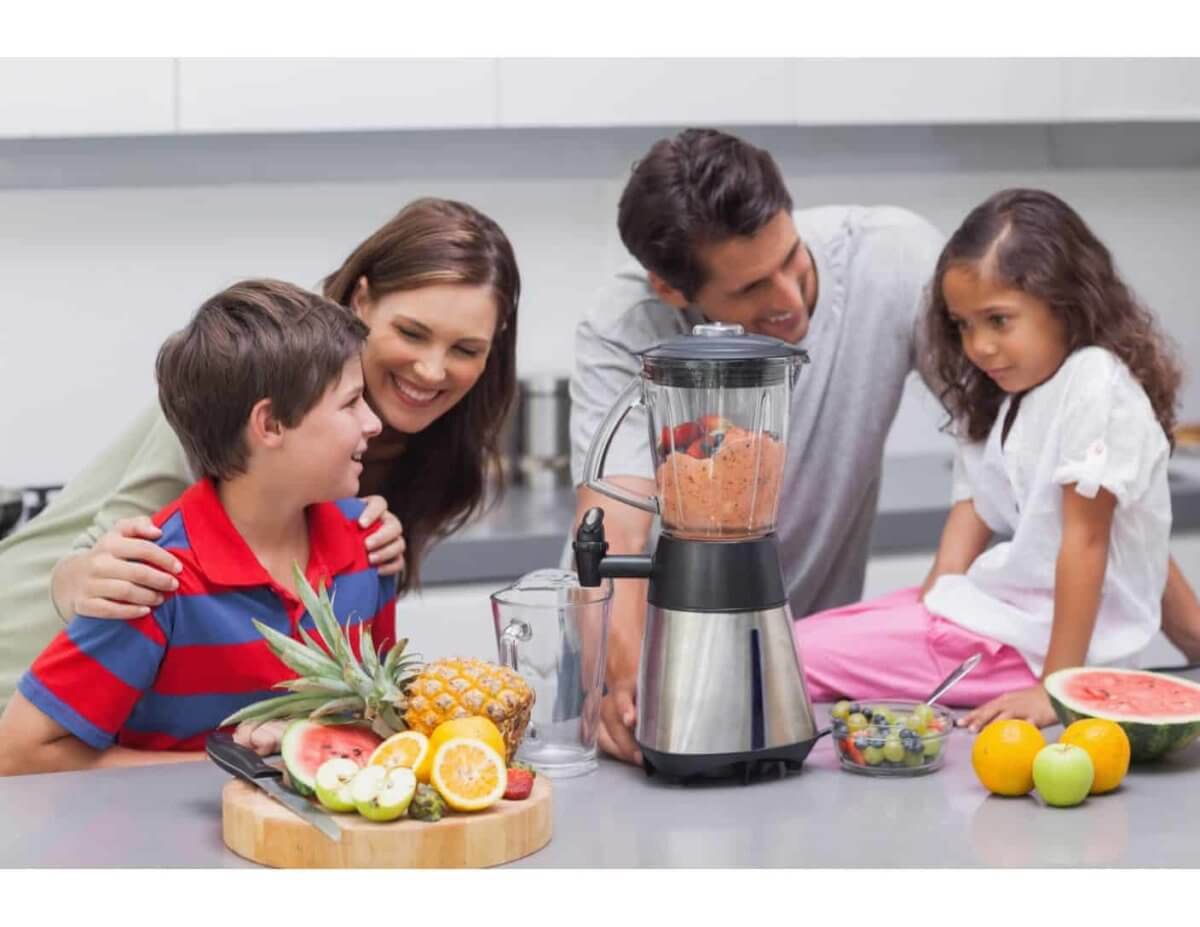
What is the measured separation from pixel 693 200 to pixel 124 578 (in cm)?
79

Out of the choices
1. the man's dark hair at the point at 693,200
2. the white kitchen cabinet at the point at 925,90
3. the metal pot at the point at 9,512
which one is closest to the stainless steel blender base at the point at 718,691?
the man's dark hair at the point at 693,200

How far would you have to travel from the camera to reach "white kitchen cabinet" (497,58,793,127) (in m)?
2.94

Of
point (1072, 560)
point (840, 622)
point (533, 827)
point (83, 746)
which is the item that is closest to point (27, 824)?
point (83, 746)

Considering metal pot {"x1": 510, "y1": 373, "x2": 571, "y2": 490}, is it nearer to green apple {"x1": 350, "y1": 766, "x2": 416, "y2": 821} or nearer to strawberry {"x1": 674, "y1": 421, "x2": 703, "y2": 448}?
strawberry {"x1": 674, "y1": 421, "x2": 703, "y2": 448}

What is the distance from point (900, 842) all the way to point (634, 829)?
22 centimetres

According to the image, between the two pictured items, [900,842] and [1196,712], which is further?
[1196,712]

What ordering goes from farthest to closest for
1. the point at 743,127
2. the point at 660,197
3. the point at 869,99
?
1. the point at 743,127
2. the point at 869,99
3. the point at 660,197

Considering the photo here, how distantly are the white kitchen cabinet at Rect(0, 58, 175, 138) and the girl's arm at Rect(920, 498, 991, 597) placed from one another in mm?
1581

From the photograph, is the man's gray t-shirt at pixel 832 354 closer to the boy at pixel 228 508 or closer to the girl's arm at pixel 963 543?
the girl's arm at pixel 963 543

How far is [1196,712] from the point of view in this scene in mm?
1529

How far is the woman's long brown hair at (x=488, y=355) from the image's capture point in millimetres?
1754

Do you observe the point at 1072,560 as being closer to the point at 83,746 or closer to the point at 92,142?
the point at 83,746

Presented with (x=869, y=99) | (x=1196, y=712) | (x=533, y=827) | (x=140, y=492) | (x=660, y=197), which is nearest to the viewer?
(x=533, y=827)

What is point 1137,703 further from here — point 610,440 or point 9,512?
point 9,512
